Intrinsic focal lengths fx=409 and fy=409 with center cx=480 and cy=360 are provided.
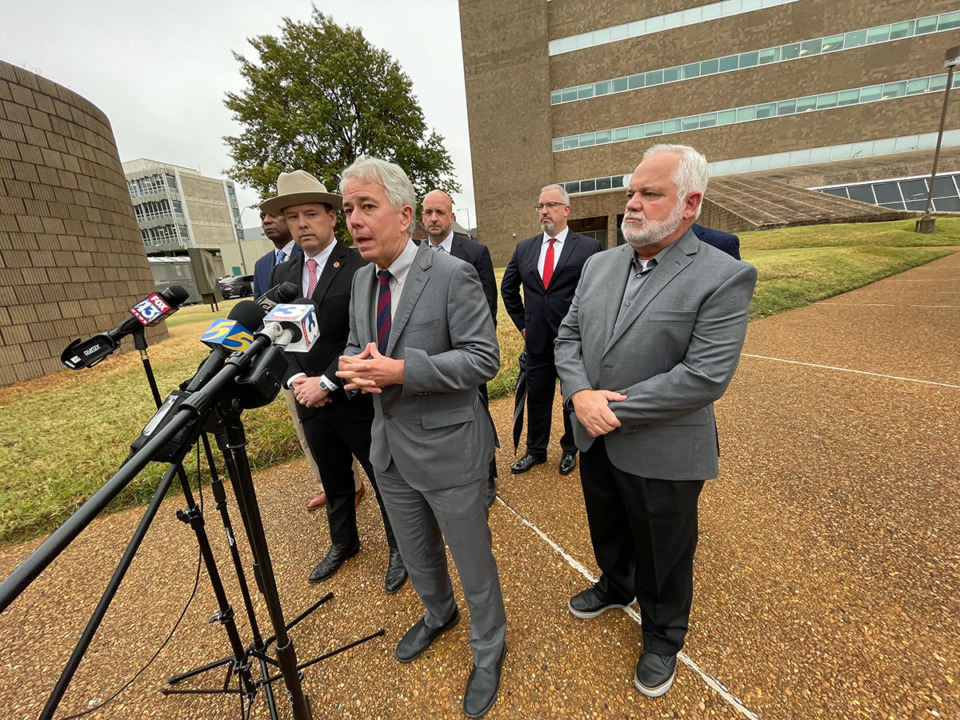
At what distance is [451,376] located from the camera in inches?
63.7

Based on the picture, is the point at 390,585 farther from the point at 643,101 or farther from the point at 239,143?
the point at 643,101

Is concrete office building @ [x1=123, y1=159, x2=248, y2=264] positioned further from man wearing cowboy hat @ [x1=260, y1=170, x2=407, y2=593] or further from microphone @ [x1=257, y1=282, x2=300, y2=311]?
microphone @ [x1=257, y1=282, x2=300, y2=311]

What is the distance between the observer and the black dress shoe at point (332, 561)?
2631 mm

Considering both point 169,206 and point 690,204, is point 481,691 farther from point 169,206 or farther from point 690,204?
point 169,206

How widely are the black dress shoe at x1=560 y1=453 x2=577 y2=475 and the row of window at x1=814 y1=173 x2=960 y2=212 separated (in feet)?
91.1

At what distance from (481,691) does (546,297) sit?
269cm

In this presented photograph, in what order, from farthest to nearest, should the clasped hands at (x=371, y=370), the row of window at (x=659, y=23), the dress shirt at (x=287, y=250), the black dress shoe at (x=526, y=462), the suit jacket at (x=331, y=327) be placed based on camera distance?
the row of window at (x=659, y=23) < the dress shirt at (x=287, y=250) < the black dress shoe at (x=526, y=462) < the suit jacket at (x=331, y=327) < the clasped hands at (x=371, y=370)

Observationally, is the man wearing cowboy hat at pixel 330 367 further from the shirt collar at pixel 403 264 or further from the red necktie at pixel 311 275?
the shirt collar at pixel 403 264

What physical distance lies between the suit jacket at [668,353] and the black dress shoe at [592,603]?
3.08 ft

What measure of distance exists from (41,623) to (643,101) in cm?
3690

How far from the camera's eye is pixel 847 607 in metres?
2.12

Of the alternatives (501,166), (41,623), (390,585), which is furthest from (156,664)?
(501,166)

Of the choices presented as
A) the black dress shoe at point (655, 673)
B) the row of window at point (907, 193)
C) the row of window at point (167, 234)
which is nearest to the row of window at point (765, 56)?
the row of window at point (907, 193)

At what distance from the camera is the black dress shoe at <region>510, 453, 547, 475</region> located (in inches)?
144
